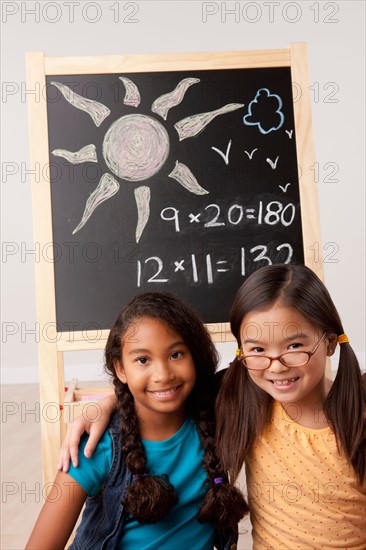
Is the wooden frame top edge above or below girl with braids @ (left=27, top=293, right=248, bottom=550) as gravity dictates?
above

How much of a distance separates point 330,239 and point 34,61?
3.52 metres

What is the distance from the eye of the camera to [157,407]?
5.08 ft

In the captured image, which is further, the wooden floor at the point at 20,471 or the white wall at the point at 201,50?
the white wall at the point at 201,50

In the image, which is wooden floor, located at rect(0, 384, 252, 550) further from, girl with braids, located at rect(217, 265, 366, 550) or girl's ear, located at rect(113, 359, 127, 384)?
girl's ear, located at rect(113, 359, 127, 384)

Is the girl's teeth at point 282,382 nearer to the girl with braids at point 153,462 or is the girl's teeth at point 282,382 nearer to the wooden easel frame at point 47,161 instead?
the girl with braids at point 153,462

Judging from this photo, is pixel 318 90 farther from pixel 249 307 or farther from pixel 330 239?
pixel 249 307

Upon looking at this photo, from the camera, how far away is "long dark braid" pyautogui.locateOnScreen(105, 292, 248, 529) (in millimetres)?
1528

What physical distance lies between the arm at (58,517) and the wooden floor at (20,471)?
115 centimetres

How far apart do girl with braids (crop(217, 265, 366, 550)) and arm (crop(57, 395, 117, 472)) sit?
0.25 meters

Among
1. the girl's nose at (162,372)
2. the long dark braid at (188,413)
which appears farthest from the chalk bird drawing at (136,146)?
the girl's nose at (162,372)

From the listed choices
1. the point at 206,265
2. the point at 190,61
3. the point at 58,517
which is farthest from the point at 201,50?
the point at 58,517

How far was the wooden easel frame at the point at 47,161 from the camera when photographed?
2293mm

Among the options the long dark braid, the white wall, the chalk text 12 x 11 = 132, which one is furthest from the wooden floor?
the long dark braid

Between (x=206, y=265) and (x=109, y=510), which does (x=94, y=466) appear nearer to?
(x=109, y=510)
